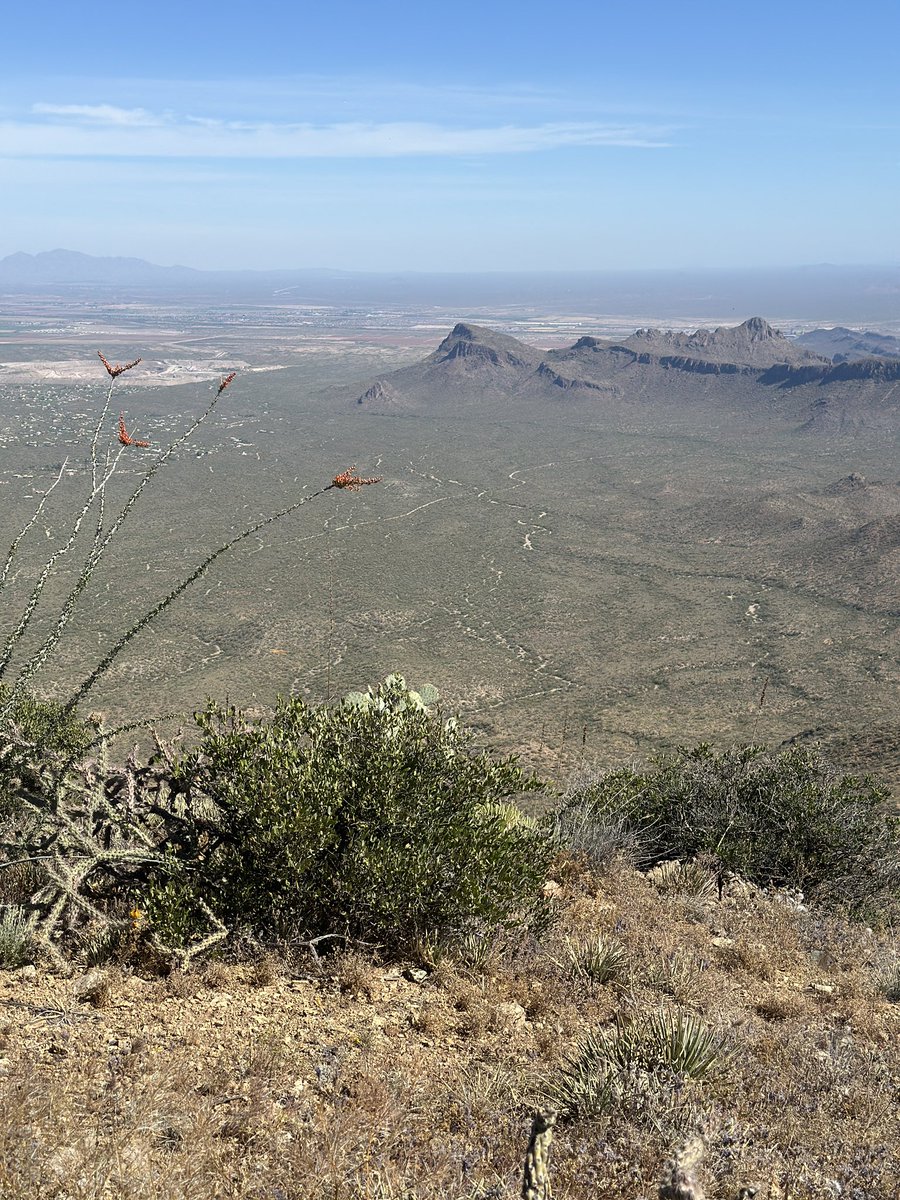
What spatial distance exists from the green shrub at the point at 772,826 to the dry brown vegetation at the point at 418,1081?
112 inches

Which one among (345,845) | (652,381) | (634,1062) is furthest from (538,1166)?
(652,381)

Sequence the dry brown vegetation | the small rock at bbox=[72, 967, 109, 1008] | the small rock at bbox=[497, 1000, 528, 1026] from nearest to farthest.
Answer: the dry brown vegetation, the small rock at bbox=[72, 967, 109, 1008], the small rock at bbox=[497, 1000, 528, 1026]

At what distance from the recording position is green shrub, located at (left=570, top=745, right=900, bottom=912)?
8531mm

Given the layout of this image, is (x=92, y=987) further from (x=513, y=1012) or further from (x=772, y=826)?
(x=772, y=826)

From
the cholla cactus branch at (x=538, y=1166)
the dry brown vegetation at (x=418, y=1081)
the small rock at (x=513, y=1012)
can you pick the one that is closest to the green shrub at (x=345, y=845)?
the dry brown vegetation at (x=418, y=1081)

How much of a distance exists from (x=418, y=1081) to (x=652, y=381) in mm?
123177

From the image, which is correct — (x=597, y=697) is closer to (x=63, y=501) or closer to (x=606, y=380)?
(x=63, y=501)

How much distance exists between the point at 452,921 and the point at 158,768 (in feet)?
7.82

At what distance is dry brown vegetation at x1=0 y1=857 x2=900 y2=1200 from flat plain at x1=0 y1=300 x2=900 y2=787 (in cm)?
1408

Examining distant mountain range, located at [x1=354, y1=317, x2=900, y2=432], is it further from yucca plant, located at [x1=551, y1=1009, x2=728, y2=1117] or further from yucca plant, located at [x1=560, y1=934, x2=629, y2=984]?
yucca plant, located at [x1=551, y1=1009, x2=728, y2=1117]

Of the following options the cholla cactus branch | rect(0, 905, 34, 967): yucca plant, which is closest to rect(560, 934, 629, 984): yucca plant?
the cholla cactus branch

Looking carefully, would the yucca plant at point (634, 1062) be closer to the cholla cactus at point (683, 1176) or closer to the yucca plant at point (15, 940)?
the cholla cactus at point (683, 1176)

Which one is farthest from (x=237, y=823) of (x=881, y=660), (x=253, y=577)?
(x=253, y=577)

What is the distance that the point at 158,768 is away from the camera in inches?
239
